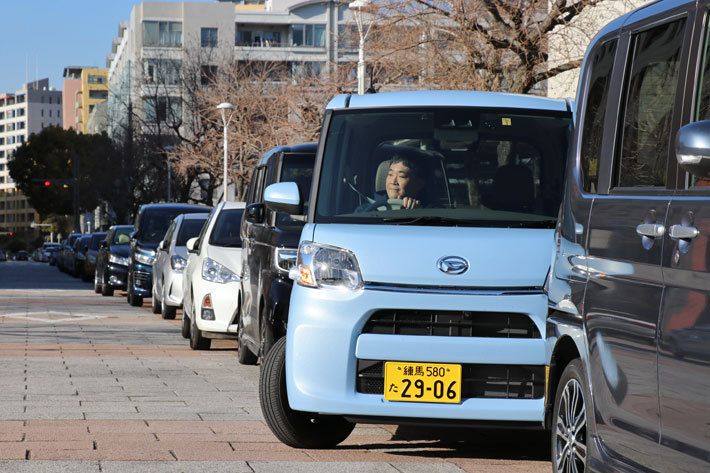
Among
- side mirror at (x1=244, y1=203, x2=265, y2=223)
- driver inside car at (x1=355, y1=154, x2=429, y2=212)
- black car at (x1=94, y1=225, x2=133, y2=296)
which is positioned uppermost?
driver inside car at (x1=355, y1=154, x2=429, y2=212)

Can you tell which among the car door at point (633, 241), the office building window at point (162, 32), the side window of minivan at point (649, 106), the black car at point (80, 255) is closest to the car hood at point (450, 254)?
the car door at point (633, 241)

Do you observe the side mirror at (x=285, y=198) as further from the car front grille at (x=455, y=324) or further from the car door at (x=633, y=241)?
the car door at (x=633, y=241)

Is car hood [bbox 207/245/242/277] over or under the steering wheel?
under

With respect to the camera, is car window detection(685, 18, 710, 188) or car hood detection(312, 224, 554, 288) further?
car hood detection(312, 224, 554, 288)

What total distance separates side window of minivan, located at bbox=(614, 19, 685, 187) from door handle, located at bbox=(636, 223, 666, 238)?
0.16m

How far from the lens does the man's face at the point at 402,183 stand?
24.4ft

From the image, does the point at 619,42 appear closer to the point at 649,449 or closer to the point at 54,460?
the point at 649,449

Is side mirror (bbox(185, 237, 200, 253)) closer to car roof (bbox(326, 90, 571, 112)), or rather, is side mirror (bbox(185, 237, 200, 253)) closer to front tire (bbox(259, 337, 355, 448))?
car roof (bbox(326, 90, 571, 112))

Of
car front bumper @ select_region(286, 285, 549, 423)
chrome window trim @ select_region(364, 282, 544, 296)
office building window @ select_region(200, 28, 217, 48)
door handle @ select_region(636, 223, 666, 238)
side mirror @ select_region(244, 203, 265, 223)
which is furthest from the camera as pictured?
office building window @ select_region(200, 28, 217, 48)

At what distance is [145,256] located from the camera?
24703 mm

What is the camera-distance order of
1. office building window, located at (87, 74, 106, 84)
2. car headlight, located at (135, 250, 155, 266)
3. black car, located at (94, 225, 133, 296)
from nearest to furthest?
1. car headlight, located at (135, 250, 155, 266)
2. black car, located at (94, 225, 133, 296)
3. office building window, located at (87, 74, 106, 84)

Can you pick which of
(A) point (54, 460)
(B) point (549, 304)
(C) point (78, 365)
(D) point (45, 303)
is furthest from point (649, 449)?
(D) point (45, 303)

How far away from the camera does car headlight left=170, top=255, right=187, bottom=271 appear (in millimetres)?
18828

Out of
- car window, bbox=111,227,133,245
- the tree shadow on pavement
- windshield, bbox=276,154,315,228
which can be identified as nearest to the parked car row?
the tree shadow on pavement
